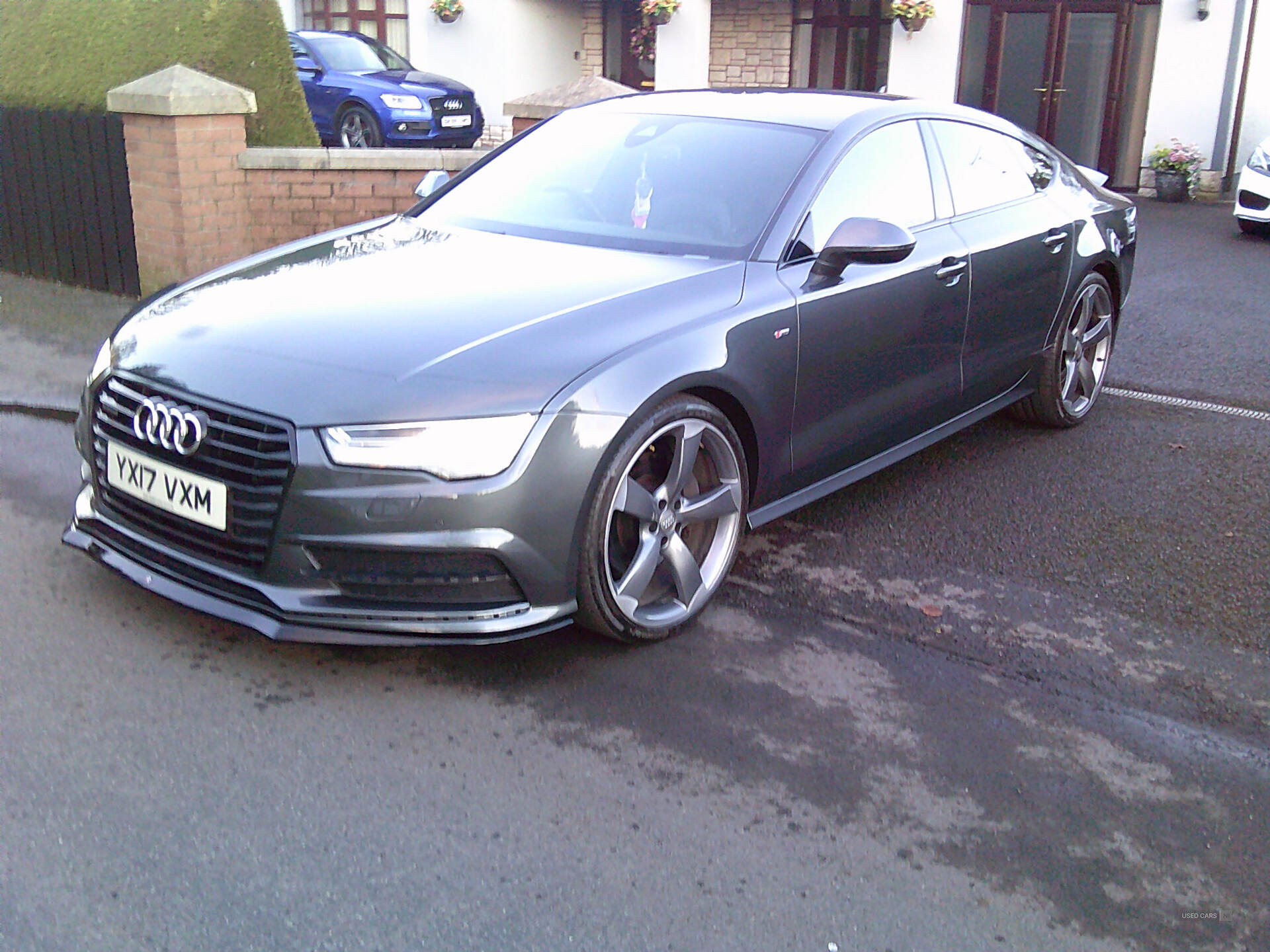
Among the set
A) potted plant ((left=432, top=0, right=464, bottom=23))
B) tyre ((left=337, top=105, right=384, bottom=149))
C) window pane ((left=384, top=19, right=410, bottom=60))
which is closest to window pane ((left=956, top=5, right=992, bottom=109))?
tyre ((left=337, top=105, right=384, bottom=149))

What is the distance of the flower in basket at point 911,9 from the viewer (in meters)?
17.4

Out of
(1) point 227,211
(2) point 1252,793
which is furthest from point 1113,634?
(1) point 227,211

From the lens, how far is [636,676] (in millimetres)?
3699

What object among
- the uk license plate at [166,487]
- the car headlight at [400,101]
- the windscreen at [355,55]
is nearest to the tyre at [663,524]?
the uk license plate at [166,487]

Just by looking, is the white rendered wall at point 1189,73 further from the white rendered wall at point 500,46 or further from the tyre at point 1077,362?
the tyre at point 1077,362

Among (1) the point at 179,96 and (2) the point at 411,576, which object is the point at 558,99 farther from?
(2) the point at 411,576

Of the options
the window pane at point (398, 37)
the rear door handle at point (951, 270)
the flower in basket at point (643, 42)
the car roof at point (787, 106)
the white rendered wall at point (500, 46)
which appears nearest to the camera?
the car roof at point (787, 106)

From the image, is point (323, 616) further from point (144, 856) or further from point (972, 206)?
point (972, 206)

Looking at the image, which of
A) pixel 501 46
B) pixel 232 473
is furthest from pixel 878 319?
pixel 501 46

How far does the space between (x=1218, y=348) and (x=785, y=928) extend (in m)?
6.36

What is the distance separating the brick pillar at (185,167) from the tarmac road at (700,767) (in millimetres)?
3548

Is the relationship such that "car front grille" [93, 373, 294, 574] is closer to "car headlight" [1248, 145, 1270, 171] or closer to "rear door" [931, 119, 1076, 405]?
"rear door" [931, 119, 1076, 405]

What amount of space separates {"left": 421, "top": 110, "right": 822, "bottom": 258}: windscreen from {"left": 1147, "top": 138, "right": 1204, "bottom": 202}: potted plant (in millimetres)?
12784

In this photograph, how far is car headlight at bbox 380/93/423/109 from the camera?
689 inches
